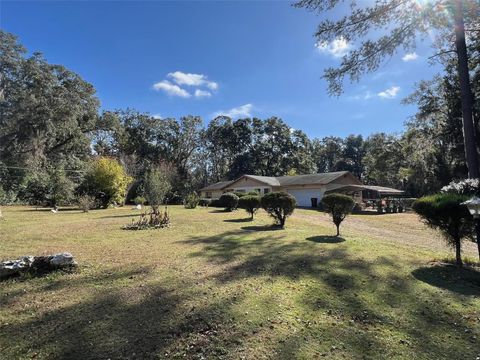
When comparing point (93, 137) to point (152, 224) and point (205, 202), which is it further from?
point (152, 224)

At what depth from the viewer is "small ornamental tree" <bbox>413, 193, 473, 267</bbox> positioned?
681cm

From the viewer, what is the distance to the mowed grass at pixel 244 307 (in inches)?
140

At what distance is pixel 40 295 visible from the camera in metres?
5.06

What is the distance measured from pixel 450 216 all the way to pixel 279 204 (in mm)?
6751

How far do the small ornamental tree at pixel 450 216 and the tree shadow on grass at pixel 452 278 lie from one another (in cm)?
53

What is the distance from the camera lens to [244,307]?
4512 millimetres

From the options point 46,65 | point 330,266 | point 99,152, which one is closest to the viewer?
point 330,266

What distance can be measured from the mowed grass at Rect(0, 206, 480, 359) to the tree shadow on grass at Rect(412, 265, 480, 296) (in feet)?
0.08

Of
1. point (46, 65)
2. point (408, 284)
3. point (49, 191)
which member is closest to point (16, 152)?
point (49, 191)

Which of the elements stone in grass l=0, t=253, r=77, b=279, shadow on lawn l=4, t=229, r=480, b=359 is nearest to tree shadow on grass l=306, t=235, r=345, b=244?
shadow on lawn l=4, t=229, r=480, b=359

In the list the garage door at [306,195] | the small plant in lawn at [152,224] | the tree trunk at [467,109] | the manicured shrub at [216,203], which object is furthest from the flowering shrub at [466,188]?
the garage door at [306,195]

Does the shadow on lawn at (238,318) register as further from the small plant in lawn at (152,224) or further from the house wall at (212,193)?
the house wall at (212,193)

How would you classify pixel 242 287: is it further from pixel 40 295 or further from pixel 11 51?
pixel 11 51

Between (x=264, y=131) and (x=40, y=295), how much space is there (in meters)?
53.1
